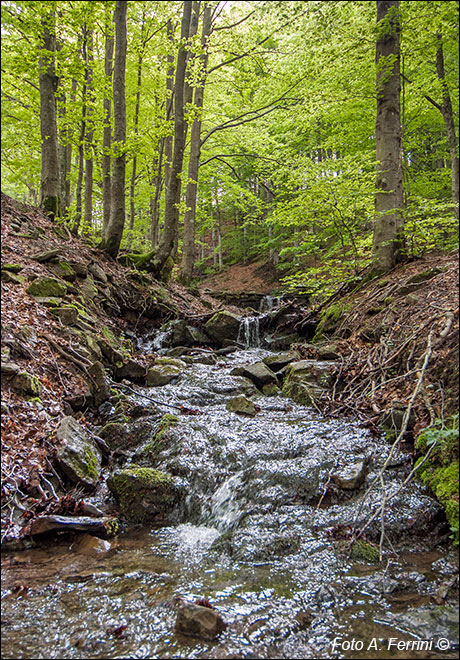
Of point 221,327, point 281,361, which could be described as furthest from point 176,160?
point 281,361

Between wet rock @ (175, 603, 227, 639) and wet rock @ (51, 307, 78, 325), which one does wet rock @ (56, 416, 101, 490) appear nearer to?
wet rock @ (175, 603, 227, 639)

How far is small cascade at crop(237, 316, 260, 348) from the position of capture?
11.3m

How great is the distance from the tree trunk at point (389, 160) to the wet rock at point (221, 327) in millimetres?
4759

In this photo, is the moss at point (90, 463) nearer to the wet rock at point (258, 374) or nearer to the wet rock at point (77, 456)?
the wet rock at point (77, 456)

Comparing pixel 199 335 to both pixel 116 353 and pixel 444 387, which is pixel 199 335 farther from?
pixel 444 387

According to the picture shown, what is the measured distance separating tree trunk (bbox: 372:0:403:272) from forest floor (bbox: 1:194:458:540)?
2.40 feet

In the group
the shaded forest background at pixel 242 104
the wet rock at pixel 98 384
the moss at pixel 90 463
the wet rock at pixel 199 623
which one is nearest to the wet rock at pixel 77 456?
the moss at pixel 90 463

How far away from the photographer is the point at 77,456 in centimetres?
409

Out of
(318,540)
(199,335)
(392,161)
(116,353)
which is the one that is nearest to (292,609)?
(318,540)

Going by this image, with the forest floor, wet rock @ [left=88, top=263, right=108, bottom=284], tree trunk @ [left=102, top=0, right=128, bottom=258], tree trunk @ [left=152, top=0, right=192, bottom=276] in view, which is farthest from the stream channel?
tree trunk @ [left=152, top=0, right=192, bottom=276]

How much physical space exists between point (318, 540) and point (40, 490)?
8.64 feet

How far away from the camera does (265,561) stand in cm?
305

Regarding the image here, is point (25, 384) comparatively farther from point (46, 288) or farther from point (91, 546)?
point (46, 288)

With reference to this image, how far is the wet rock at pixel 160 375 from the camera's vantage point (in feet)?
24.1
